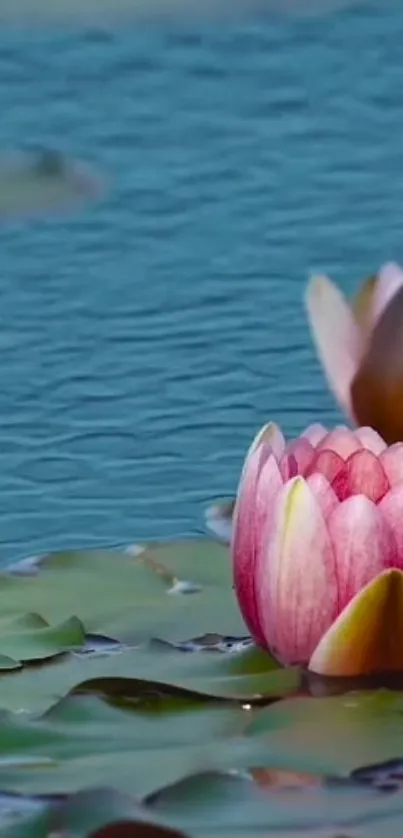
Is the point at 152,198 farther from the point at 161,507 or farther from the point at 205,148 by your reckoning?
the point at 161,507

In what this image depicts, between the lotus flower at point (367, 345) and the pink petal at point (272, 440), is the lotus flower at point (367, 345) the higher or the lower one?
the higher one

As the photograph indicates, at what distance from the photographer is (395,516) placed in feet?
3.95

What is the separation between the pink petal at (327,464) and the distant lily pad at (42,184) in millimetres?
941

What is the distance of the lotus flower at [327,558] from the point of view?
1185 mm

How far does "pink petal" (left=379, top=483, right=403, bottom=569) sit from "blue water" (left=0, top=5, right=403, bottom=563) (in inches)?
13.0

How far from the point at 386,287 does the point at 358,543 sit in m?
0.22

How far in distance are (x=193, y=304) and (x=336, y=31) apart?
79 centimetres

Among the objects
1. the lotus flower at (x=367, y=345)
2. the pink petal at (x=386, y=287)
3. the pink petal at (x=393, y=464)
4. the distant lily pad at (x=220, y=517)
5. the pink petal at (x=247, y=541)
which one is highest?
the pink petal at (x=386, y=287)

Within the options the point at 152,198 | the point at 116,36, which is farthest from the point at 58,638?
the point at 116,36

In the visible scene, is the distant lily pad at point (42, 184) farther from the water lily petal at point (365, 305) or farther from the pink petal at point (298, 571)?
the pink petal at point (298, 571)

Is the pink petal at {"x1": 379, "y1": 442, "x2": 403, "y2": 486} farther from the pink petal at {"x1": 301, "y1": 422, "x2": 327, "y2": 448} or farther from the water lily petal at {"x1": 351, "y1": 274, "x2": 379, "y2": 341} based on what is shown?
the water lily petal at {"x1": 351, "y1": 274, "x2": 379, "y2": 341}

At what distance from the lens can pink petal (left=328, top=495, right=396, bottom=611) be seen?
1192mm

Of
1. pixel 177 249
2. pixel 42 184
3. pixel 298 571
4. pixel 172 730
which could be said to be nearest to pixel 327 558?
pixel 298 571

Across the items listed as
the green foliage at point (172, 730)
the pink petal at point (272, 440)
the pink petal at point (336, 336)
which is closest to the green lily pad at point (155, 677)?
the green foliage at point (172, 730)
